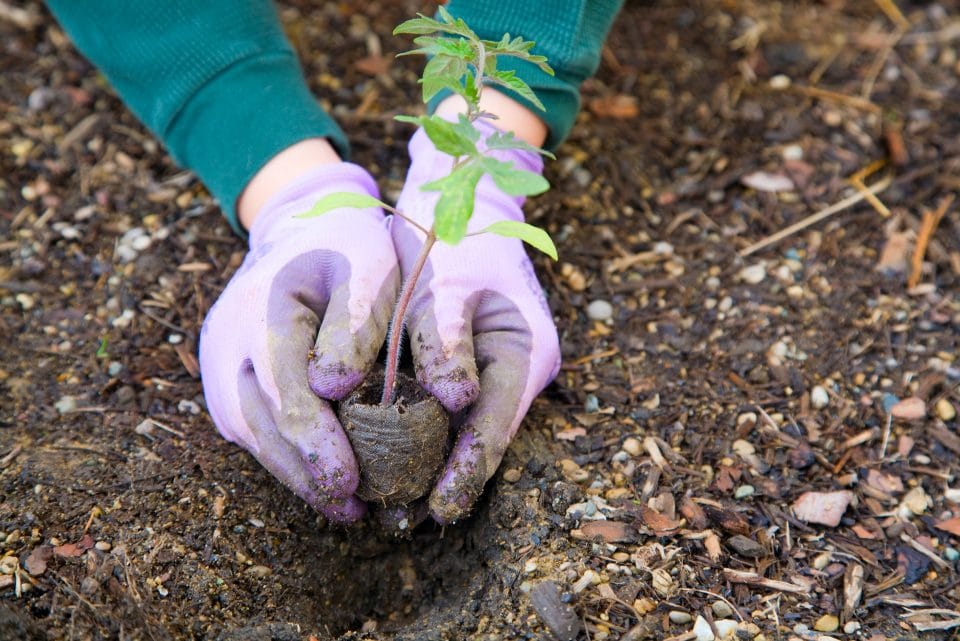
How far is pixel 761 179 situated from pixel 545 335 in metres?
1.21

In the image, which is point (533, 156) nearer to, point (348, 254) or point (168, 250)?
point (348, 254)

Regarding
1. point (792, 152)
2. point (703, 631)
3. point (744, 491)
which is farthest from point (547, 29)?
point (703, 631)

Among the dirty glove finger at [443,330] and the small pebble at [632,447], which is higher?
the dirty glove finger at [443,330]

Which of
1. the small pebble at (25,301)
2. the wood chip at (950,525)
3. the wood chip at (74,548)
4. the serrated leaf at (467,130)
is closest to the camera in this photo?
the serrated leaf at (467,130)

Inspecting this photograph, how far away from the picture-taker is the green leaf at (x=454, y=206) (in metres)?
1.32

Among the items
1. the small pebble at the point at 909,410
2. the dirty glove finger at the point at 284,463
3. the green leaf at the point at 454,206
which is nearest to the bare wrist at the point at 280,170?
the dirty glove finger at the point at 284,463

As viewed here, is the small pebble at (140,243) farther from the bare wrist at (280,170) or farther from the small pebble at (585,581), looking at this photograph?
the small pebble at (585,581)

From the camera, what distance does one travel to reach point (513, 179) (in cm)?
136

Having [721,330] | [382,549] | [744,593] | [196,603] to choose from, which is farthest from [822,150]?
[196,603]

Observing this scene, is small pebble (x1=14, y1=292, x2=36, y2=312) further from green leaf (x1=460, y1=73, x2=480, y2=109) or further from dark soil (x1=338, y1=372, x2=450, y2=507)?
green leaf (x1=460, y1=73, x2=480, y2=109)

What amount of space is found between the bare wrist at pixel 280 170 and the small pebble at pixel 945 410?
68.2 inches

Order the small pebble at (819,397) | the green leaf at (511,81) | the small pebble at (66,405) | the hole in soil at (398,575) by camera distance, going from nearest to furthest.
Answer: the green leaf at (511,81) → the hole in soil at (398,575) → the small pebble at (66,405) → the small pebble at (819,397)

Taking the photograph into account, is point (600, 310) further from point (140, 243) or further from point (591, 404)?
point (140, 243)

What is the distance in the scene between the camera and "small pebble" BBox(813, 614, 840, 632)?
1.84 m
